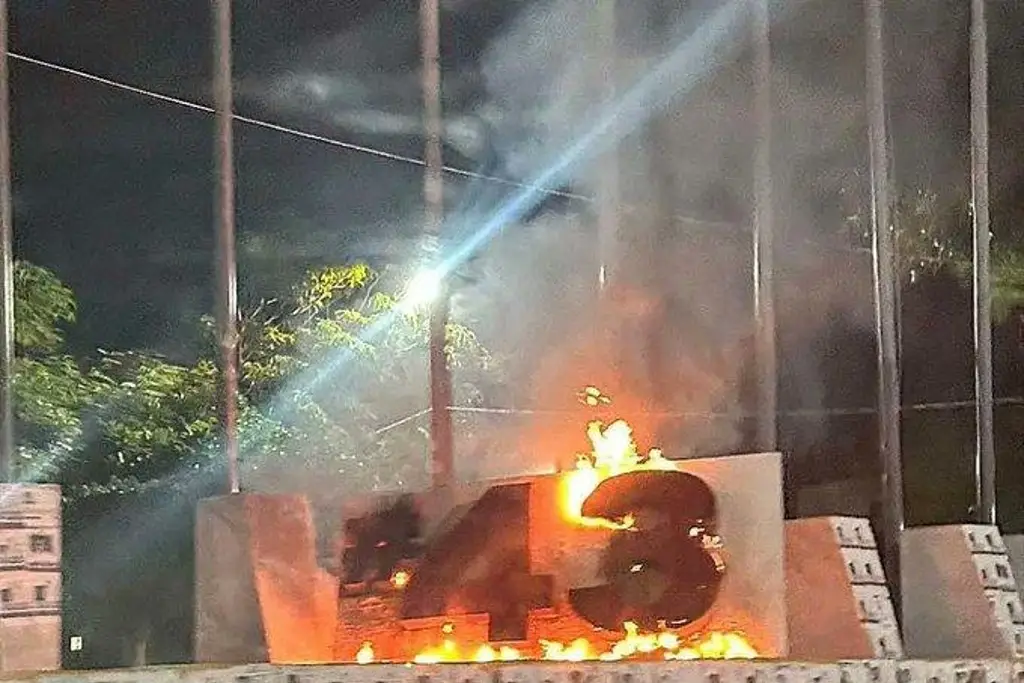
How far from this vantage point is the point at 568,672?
1.59m

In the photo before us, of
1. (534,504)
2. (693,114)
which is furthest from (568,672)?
(693,114)

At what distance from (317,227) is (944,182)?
115 cm

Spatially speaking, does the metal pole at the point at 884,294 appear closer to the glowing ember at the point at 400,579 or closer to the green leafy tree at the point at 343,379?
the green leafy tree at the point at 343,379

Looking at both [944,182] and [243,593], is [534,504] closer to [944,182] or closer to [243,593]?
[243,593]

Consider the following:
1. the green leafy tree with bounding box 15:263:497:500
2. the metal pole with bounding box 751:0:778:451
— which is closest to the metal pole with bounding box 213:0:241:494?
the green leafy tree with bounding box 15:263:497:500

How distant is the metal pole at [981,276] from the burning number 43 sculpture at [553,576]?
884 millimetres

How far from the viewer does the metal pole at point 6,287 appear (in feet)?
5.64

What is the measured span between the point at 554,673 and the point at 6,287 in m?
0.71

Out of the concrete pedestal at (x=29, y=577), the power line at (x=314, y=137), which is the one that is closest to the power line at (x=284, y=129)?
the power line at (x=314, y=137)

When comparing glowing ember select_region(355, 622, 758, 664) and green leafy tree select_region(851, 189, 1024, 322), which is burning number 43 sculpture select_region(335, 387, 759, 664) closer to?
glowing ember select_region(355, 622, 758, 664)

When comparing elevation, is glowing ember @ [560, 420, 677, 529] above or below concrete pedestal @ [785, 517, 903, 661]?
above

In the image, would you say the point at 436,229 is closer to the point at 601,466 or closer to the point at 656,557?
the point at 601,466

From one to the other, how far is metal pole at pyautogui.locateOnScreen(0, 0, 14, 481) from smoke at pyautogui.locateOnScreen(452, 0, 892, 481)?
659 mm

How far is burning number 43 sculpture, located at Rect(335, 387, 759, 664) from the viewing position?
1886 mm
